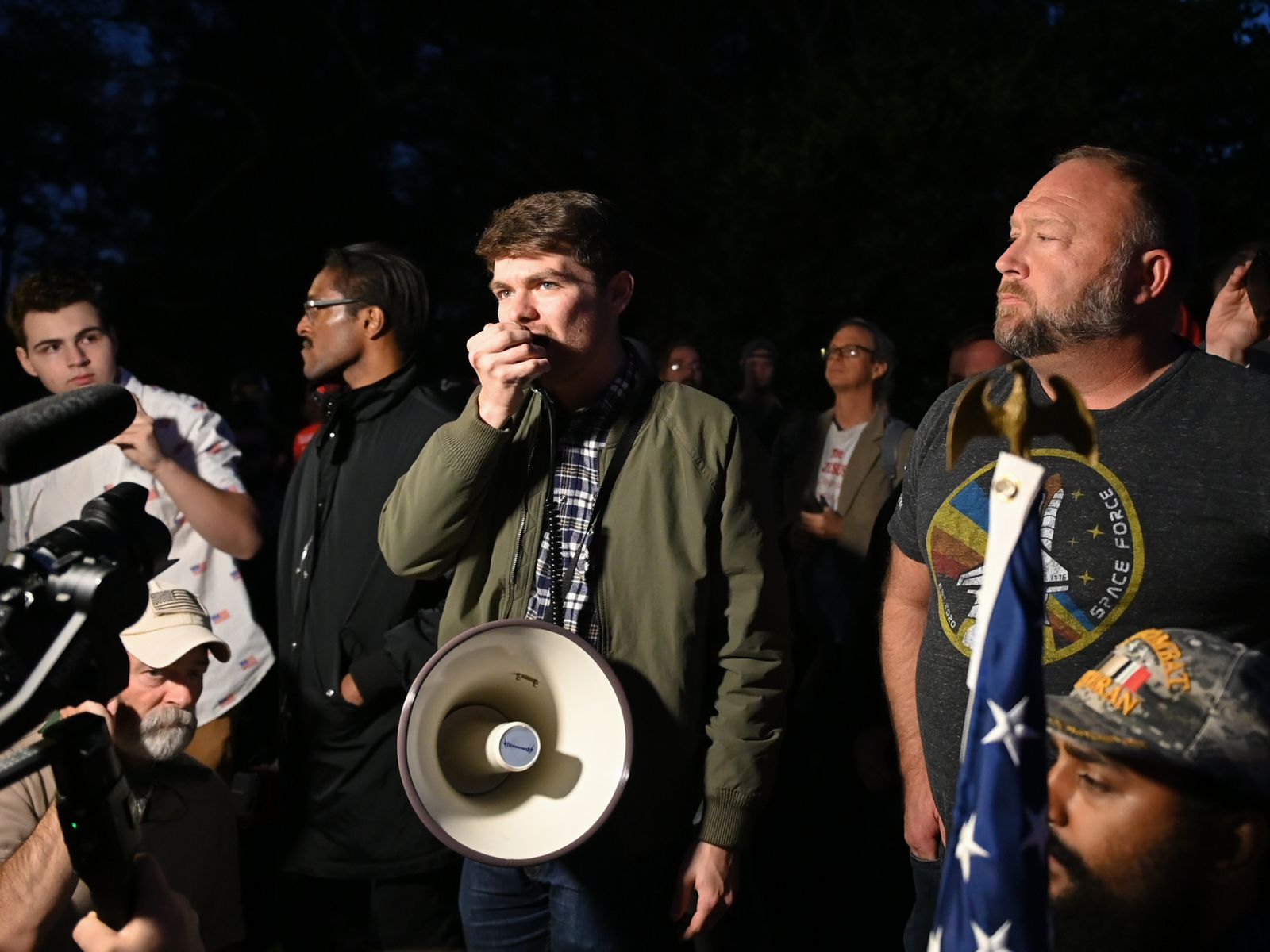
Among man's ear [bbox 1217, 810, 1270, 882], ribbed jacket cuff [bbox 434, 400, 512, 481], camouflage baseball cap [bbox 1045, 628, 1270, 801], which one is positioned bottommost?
man's ear [bbox 1217, 810, 1270, 882]

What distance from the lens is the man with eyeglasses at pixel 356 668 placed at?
296 centimetres

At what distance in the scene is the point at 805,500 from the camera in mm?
5066

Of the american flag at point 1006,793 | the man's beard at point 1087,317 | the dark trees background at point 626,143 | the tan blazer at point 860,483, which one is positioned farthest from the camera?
the dark trees background at point 626,143

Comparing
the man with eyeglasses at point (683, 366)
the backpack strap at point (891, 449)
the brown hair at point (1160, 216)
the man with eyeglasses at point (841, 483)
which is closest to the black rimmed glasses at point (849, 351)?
the man with eyeglasses at point (841, 483)

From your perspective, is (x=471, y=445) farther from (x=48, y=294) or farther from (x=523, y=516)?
(x=48, y=294)

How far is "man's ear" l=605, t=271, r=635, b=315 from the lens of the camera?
2.41 metres

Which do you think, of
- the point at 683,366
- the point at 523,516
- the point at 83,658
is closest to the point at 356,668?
the point at 523,516

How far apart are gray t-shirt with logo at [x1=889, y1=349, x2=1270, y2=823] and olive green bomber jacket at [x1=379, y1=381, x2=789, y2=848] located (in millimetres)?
400

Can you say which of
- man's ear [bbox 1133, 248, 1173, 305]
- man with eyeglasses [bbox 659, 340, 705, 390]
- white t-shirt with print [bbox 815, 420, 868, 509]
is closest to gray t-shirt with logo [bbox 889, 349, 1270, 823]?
man's ear [bbox 1133, 248, 1173, 305]

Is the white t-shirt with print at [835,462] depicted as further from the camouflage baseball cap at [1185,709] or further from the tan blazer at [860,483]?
the camouflage baseball cap at [1185,709]

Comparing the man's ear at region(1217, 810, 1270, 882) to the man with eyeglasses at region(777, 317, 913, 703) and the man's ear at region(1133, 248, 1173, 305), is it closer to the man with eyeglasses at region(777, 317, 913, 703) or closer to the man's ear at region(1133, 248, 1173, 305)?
the man's ear at region(1133, 248, 1173, 305)

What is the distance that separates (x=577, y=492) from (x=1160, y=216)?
113 cm

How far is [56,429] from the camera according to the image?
1.19m

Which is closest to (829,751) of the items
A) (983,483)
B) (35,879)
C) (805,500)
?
(805,500)
